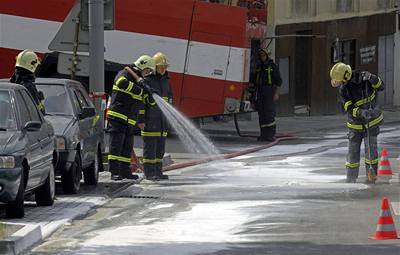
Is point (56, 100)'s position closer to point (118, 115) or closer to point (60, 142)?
point (118, 115)

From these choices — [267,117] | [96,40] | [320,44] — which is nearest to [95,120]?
[96,40]

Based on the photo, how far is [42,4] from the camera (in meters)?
23.5

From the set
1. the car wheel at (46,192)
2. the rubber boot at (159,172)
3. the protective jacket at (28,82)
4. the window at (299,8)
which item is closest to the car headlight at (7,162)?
the car wheel at (46,192)

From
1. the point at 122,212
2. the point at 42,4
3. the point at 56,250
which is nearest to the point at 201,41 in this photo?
the point at 42,4

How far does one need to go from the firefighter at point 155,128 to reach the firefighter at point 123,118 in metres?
0.33

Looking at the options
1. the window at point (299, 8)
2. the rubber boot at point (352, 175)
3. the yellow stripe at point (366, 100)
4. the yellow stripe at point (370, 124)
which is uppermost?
the window at point (299, 8)

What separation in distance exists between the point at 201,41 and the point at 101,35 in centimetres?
712

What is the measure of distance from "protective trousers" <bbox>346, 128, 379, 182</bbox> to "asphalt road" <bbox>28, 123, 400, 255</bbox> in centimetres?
21

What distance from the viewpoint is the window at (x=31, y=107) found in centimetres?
1338

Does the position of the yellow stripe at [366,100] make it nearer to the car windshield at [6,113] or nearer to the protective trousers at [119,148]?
the protective trousers at [119,148]

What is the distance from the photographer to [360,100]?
53.2 ft

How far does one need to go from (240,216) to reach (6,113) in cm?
276

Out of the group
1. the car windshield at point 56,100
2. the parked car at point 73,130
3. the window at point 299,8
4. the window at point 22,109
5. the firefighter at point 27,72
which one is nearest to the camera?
the window at point 22,109

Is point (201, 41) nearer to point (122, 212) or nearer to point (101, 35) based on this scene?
point (101, 35)
